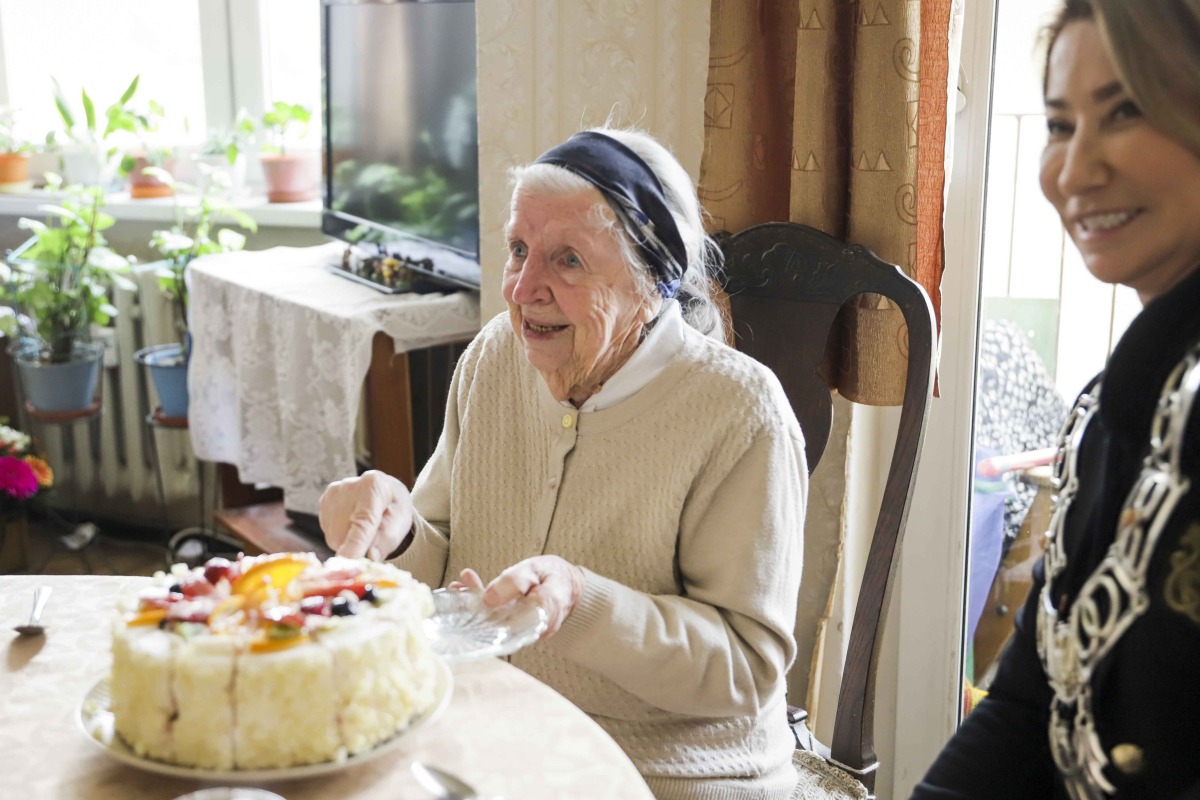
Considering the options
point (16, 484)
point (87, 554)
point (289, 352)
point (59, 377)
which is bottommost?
point (87, 554)

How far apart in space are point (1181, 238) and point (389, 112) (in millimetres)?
2181

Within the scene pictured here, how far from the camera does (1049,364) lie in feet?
6.81

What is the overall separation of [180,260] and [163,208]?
38 centimetres

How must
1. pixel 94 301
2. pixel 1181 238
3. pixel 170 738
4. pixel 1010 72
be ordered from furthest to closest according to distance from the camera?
pixel 94 301 → pixel 1010 72 → pixel 170 738 → pixel 1181 238

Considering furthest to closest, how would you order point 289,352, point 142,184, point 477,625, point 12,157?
point 12,157 → point 142,184 → point 289,352 → point 477,625

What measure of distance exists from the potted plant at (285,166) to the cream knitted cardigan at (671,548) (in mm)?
2201

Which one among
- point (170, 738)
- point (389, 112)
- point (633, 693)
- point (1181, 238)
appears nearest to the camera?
point (1181, 238)

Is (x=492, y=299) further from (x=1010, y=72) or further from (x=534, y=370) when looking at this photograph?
(x=1010, y=72)

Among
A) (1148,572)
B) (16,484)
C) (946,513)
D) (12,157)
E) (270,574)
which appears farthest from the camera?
(12,157)

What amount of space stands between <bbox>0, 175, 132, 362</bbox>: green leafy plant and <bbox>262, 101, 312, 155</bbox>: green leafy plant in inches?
19.5

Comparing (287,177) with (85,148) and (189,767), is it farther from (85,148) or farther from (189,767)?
(189,767)

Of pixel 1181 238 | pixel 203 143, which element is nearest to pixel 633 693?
pixel 1181 238

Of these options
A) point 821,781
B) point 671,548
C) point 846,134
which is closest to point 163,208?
point 846,134

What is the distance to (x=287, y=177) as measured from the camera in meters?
3.56
